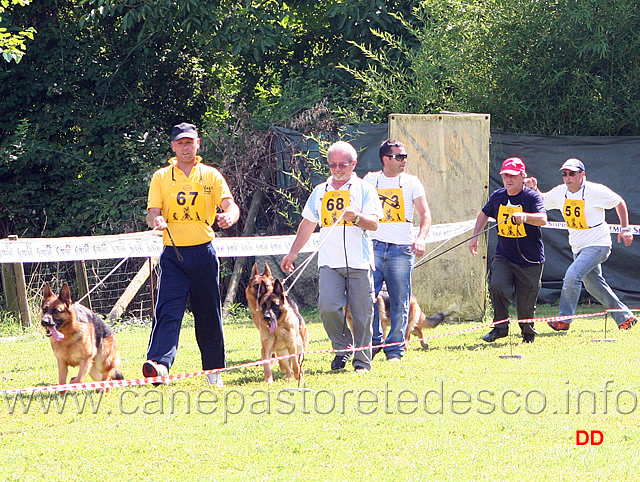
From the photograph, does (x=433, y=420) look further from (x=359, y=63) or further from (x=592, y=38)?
(x=359, y=63)

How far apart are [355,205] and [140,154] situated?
9222mm

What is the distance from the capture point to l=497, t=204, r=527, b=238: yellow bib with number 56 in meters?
8.92

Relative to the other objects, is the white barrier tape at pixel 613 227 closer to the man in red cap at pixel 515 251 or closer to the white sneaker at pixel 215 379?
the man in red cap at pixel 515 251

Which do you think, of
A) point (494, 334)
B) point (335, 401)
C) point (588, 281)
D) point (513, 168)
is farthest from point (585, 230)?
point (335, 401)

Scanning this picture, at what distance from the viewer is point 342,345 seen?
7.69 m

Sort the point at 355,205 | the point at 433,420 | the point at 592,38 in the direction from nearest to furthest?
the point at 433,420 < the point at 355,205 < the point at 592,38

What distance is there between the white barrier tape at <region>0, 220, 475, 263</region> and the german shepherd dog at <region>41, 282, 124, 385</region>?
122 inches

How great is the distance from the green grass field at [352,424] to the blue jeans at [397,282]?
0.84 feet

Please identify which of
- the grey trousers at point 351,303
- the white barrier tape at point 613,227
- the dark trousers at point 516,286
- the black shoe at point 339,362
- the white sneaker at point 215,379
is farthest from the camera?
the white barrier tape at point 613,227

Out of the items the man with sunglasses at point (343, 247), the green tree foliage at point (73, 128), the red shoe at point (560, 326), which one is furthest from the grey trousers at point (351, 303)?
the green tree foliage at point (73, 128)

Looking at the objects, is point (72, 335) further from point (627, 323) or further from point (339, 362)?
point (627, 323)

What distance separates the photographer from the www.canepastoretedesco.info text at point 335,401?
580cm

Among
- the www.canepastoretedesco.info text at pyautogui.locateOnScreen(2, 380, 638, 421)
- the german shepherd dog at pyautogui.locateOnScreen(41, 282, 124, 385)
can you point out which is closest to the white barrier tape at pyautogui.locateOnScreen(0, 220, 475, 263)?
the german shepherd dog at pyautogui.locateOnScreen(41, 282, 124, 385)

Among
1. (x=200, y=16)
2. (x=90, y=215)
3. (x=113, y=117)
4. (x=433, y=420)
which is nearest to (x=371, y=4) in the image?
(x=200, y=16)
